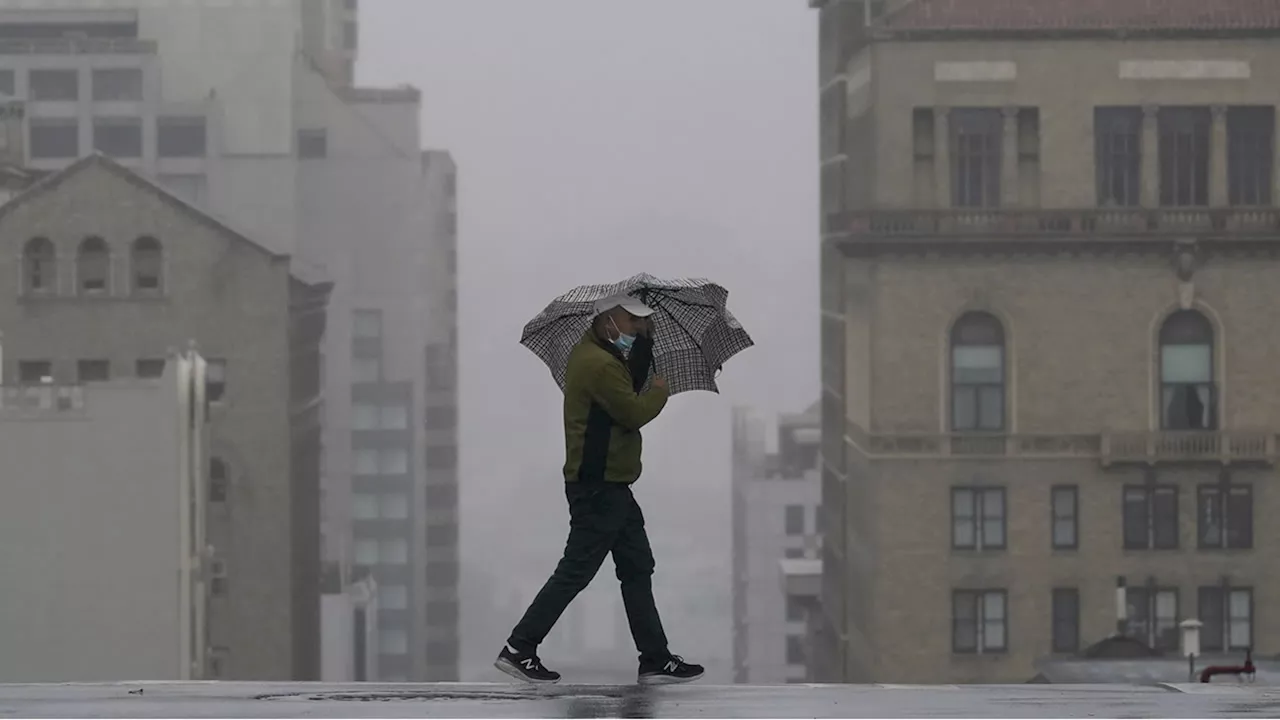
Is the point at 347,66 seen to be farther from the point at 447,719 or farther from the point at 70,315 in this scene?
the point at 447,719

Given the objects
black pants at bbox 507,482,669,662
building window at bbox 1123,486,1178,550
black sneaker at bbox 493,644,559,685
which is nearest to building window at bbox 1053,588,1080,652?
building window at bbox 1123,486,1178,550

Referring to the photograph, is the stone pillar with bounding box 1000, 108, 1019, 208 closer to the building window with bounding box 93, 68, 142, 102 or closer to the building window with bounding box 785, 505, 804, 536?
the building window with bounding box 93, 68, 142, 102

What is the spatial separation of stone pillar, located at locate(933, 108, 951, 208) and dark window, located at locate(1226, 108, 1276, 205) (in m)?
10.3

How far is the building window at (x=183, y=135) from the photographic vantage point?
4973 inches

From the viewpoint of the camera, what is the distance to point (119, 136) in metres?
128

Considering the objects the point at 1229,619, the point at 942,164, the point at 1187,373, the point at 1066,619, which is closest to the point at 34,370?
the point at 942,164

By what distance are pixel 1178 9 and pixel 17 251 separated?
1802 inches

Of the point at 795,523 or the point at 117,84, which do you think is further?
the point at 795,523

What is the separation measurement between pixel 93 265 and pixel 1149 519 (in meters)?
42.2

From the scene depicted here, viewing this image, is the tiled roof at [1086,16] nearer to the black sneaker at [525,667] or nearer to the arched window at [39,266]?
the arched window at [39,266]

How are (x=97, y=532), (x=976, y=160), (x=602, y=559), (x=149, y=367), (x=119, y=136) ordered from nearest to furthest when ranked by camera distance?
(x=602, y=559), (x=97, y=532), (x=976, y=160), (x=149, y=367), (x=119, y=136)

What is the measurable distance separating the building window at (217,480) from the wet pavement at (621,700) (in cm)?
7190

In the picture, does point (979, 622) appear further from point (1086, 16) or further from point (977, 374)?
point (1086, 16)

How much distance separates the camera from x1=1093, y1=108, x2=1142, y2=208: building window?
7950cm
